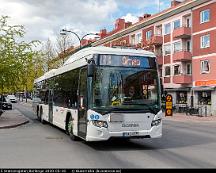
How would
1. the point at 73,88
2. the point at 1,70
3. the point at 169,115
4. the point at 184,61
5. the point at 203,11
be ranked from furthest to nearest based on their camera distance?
the point at 184,61 → the point at 203,11 → the point at 169,115 → the point at 1,70 → the point at 73,88

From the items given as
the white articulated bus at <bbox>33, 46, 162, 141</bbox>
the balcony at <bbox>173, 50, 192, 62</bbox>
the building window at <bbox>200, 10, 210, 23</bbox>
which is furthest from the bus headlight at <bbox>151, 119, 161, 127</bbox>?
the balcony at <bbox>173, 50, 192, 62</bbox>

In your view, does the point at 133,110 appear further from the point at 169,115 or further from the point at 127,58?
the point at 169,115

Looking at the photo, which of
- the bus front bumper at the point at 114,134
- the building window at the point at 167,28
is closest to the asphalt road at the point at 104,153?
the bus front bumper at the point at 114,134

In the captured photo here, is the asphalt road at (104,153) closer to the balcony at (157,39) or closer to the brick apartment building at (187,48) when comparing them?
the brick apartment building at (187,48)

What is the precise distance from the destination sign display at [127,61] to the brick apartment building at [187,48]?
28027 mm

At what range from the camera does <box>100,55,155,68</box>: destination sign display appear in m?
13.1

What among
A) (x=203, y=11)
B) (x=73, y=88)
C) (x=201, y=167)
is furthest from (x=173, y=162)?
(x=203, y=11)

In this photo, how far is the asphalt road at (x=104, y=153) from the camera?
10.0m

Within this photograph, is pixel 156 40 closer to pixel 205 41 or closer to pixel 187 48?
pixel 187 48

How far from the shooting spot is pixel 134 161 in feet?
34.4

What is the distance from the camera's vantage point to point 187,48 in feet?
171

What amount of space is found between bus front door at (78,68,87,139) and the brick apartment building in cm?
2767

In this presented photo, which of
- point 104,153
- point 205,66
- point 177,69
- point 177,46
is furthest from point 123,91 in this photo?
point 177,46

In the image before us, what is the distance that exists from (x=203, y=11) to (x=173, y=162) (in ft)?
131
